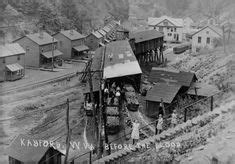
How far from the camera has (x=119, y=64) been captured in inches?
1441

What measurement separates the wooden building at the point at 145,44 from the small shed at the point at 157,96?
20.3m

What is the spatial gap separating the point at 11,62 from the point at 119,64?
1584 centimetres

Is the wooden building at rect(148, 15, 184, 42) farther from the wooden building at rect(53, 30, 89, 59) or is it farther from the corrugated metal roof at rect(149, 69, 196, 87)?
the corrugated metal roof at rect(149, 69, 196, 87)

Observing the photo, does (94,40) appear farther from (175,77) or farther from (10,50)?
(175,77)

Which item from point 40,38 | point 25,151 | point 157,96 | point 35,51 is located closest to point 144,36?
point 40,38

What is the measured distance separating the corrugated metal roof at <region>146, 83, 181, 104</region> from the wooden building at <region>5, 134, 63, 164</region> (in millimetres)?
11190

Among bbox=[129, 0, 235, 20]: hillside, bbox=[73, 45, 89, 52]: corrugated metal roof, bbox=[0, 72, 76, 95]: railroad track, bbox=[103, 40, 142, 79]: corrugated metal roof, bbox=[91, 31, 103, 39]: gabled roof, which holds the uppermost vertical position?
bbox=[129, 0, 235, 20]: hillside

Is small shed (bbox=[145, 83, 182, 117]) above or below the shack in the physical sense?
below

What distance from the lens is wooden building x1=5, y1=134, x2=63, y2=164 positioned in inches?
748

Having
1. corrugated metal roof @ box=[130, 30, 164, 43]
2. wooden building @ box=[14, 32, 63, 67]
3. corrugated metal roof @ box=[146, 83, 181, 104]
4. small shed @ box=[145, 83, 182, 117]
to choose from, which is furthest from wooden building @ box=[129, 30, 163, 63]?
small shed @ box=[145, 83, 182, 117]

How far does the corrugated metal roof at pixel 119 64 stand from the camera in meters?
35.0

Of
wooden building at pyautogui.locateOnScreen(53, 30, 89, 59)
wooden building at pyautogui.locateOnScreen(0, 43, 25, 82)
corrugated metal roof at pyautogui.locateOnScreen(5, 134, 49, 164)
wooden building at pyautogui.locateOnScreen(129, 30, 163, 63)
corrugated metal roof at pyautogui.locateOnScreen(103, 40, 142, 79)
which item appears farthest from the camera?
wooden building at pyautogui.locateOnScreen(53, 30, 89, 59)

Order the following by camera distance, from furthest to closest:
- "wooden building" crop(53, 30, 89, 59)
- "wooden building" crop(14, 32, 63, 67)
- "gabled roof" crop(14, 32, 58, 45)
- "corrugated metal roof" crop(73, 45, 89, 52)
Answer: "corrugated metal roof" crop(73, 45, 89, 52) → "wooden building" crop(53, 30, 89, 59) → "gabled roof" crop(14, 32, 58, 45) → "wooden building" crop(14, 32, 63, 67)

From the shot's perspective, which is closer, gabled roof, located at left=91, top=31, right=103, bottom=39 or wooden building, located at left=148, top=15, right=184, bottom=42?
gabled roof, located at left=91, top=31, right=103, bottom=39
